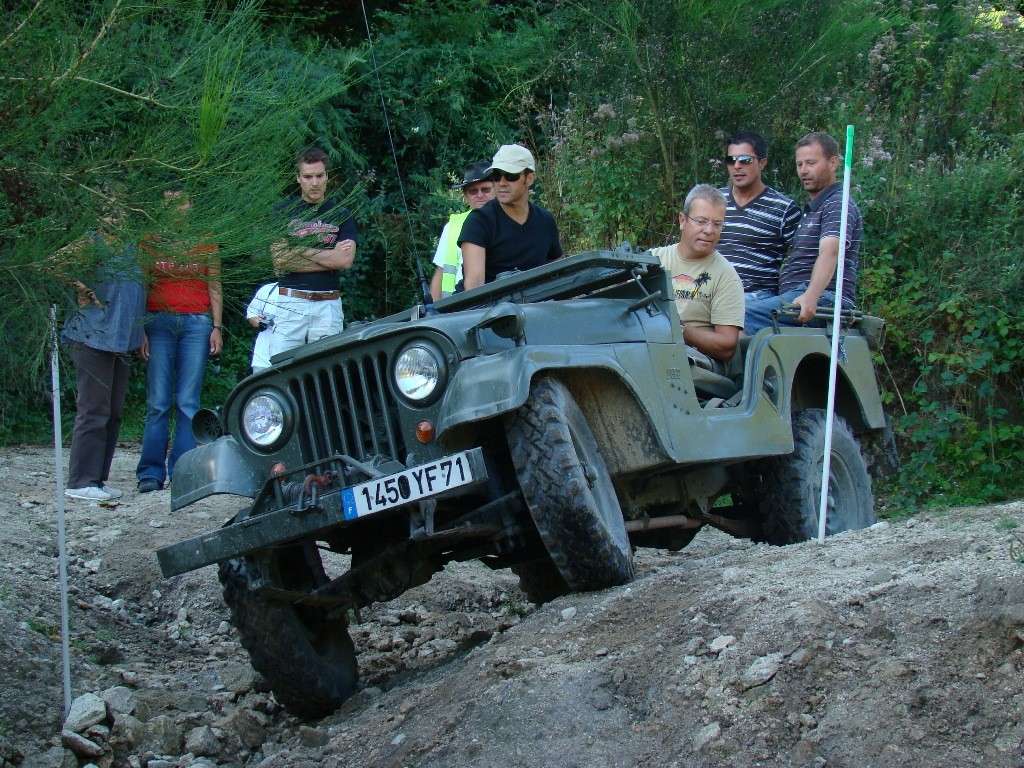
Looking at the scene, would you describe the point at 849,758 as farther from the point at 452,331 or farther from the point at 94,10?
the point at 94,10

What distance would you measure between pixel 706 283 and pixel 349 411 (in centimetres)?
208

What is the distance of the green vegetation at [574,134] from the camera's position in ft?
14.0

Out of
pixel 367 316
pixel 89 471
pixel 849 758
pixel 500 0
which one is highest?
pixel 500 0

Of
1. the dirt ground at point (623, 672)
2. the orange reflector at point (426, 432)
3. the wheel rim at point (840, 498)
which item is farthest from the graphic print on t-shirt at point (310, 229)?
the wheel rim at point (840, 498)

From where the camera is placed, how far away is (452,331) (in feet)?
17.4

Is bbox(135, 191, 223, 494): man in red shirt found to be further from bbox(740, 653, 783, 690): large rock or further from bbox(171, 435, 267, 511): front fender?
bbox(740, 653, 783, 690): large rock

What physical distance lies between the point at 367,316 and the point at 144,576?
7345 millimetres

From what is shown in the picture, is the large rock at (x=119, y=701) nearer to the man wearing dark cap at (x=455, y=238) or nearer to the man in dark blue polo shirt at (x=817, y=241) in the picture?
the man wearing dark cap at (x=455, y=238)

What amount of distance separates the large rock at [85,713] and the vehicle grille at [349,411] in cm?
119

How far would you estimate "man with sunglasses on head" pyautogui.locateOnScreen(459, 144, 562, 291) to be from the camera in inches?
266

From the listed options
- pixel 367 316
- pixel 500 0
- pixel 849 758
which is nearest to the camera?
pixel 849 758

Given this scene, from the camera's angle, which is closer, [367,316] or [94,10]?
[94,10]

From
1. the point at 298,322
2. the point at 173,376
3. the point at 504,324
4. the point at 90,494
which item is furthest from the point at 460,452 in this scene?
the point at 173,376

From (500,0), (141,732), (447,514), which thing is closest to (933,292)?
(447,514)
